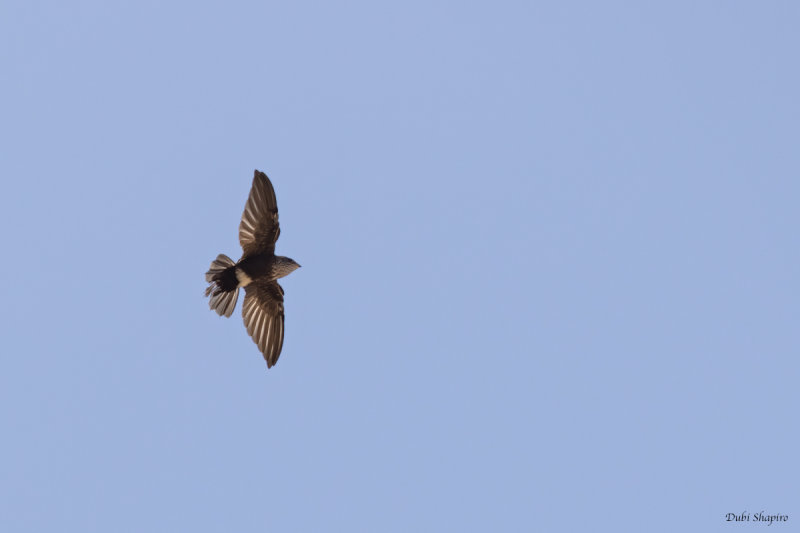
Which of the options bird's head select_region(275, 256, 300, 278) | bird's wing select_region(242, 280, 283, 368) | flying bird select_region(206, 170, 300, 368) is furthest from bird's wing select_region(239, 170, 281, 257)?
bird's wing select_region(242, 280, 283, 368)

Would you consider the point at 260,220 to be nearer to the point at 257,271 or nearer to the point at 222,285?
the point at 257,271

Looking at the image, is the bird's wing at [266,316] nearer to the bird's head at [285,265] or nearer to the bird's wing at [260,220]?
the bird's head at [285,265]

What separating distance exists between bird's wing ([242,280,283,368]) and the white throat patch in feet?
1.71

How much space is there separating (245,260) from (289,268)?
28.8 inches

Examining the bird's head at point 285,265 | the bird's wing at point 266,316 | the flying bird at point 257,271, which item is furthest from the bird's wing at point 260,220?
the bird's wing at point 266,316

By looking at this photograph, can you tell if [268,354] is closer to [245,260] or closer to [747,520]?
[245,260]

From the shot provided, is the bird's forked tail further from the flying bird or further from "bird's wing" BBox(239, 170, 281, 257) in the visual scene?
"bird's wing" BBox(239, 170, 281, 257)

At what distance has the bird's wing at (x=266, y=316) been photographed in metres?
20.1

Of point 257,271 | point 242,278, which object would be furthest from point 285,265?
point 242,278

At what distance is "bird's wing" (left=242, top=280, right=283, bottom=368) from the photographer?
20.1 meters

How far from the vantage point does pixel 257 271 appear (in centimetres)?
1944

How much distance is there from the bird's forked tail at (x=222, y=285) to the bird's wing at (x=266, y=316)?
62cm

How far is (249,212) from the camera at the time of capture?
19109mm

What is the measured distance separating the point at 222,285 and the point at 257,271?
0.64 meters
